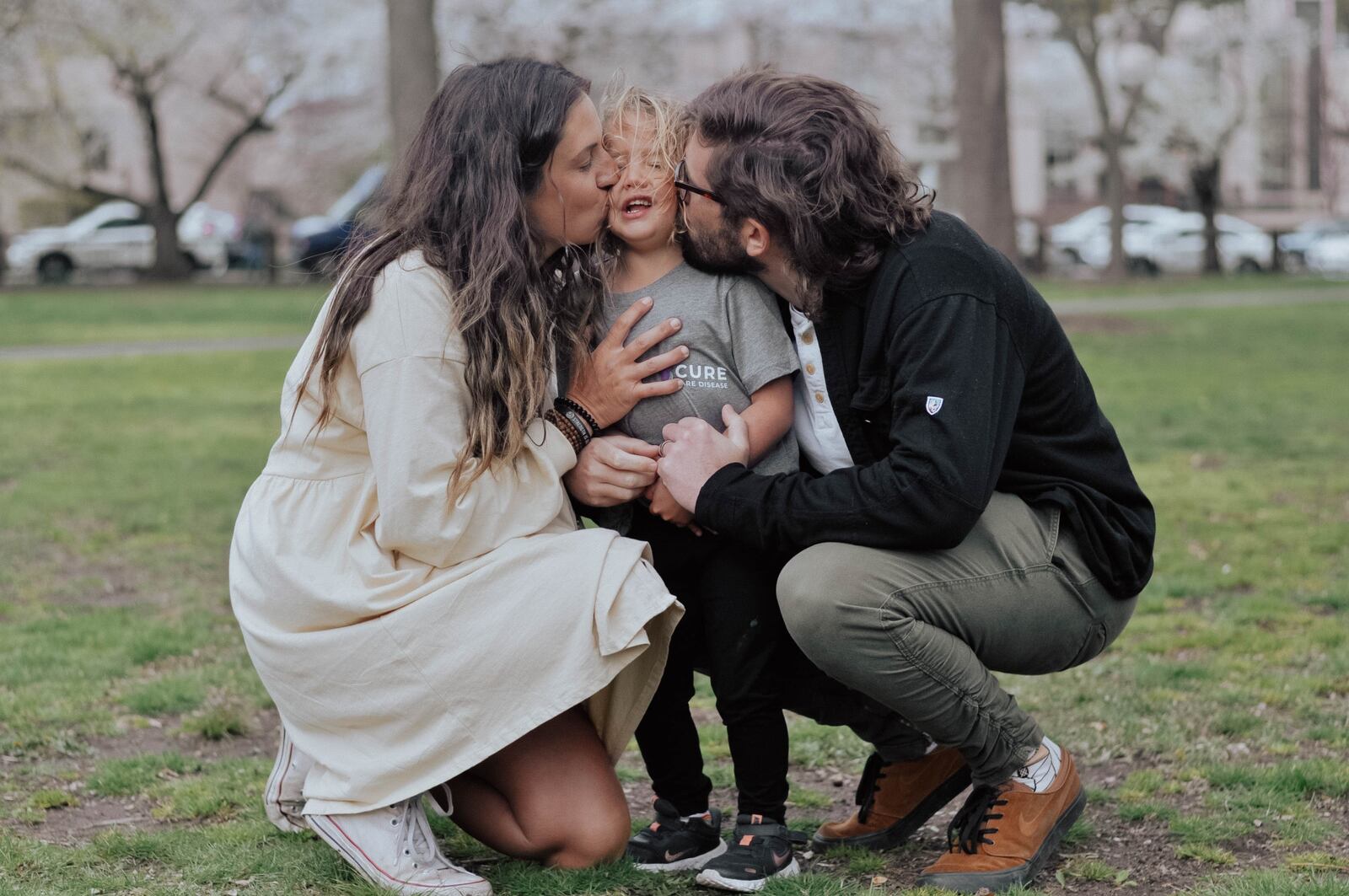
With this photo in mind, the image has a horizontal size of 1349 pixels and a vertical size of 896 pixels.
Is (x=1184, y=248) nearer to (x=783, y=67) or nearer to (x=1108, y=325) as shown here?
(x=783, y=67)

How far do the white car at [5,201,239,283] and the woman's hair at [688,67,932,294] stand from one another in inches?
1204

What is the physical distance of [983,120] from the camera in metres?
13.5

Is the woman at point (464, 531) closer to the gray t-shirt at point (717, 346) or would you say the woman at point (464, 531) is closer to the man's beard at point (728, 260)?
the gray t-shirt at point (717, 346)

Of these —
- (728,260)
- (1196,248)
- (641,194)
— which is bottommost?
(1196,248)

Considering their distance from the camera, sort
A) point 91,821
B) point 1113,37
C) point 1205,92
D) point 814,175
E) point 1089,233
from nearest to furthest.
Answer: point 814,175
point 91,821
point 1113,37
point 1089,233
point 1205,92

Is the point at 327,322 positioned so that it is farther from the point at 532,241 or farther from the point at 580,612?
the point at 580,612

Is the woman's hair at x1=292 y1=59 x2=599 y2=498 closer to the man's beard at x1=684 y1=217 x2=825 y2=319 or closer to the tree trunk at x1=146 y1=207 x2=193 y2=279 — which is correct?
the man's beard at x1=684 y1=217 x2=825 y2=319

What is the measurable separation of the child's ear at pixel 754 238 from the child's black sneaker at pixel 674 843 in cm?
119

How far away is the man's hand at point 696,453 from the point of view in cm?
288

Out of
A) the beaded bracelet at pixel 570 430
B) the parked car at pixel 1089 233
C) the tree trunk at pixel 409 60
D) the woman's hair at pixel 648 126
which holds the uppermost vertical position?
the tree trunk at pixel 409 60

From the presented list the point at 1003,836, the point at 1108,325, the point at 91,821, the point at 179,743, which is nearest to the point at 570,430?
the point at 1003,836

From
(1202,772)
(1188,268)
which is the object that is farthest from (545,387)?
(1188,268)

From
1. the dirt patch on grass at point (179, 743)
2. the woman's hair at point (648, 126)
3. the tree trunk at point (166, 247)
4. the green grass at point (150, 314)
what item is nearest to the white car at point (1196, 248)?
the green grass at point (150, 314)

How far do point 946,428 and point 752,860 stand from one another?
952mm
